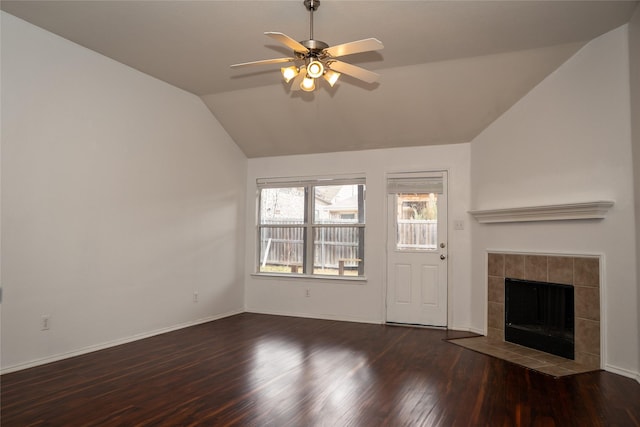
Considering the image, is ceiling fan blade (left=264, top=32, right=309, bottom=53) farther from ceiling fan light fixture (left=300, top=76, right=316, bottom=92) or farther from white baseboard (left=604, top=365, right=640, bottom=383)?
white baseboard (left=604, top=365, right=640, bottom=383)

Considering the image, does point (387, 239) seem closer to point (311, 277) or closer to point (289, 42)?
point (311, 277)

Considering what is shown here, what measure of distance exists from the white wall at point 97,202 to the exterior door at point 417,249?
2413 mm

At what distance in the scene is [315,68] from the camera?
9.23 ft

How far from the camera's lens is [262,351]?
4113mm

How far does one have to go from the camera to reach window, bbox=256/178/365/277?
19.3ft

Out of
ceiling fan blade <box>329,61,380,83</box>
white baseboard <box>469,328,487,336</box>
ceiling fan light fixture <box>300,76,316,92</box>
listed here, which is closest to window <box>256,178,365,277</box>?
white baseboard <box>469,328,487,336</box>

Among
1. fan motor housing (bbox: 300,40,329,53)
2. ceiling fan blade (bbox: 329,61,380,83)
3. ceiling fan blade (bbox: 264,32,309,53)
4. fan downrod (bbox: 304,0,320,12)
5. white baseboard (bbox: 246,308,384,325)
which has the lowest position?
white baseboard (bbox: 246,308,384,325)

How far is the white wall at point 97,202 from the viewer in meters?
3.46

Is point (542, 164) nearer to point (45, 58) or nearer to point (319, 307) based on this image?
point (319, 307)

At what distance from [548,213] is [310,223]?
123 inches

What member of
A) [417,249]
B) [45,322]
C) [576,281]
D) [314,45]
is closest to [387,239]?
[417,249]

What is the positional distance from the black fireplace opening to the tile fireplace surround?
7 cm

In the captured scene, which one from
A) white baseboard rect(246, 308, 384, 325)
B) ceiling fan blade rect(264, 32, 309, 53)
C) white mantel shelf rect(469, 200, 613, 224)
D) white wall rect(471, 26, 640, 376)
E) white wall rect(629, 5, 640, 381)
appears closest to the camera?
ceiling fan blade rect(264, 32, 309, 53)

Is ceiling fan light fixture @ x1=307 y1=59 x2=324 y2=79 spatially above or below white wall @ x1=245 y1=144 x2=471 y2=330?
above
